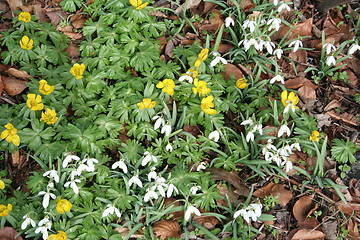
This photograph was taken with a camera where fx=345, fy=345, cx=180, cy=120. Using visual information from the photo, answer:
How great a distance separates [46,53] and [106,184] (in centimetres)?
136

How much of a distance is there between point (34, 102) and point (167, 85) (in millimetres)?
1087

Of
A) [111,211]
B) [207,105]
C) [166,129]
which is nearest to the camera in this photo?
[111,211]

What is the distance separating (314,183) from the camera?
3061 mm

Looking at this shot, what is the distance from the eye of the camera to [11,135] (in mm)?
2705

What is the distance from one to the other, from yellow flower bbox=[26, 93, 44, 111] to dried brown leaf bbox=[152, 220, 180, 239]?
4.42ft

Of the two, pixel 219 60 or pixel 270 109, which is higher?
pixel 219 60

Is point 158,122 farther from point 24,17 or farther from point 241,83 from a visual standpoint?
point 24,17

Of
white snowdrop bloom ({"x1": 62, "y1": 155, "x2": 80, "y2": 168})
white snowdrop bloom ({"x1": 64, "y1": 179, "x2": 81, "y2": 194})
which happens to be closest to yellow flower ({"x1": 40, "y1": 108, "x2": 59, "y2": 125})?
white snowdrop bloom ({"x1": 62, "y1": 155, "x2": 80, "y2": 168})

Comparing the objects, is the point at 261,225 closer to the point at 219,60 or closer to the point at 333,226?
the point at 333,226

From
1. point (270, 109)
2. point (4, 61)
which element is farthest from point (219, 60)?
point (4, 61)

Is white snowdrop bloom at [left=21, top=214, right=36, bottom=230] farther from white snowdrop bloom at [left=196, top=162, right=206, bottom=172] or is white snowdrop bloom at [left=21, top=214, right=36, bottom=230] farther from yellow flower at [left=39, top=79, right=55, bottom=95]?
white snowdrop bloom at [left=196, top=162, right=206, bottom=172]

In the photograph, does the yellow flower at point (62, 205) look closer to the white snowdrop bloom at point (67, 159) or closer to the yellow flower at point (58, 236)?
the yellow flower at point (58, 236)

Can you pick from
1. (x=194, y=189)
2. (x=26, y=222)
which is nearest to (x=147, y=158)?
(x=194, y=189)

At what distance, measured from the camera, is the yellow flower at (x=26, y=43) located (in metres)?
3.05
